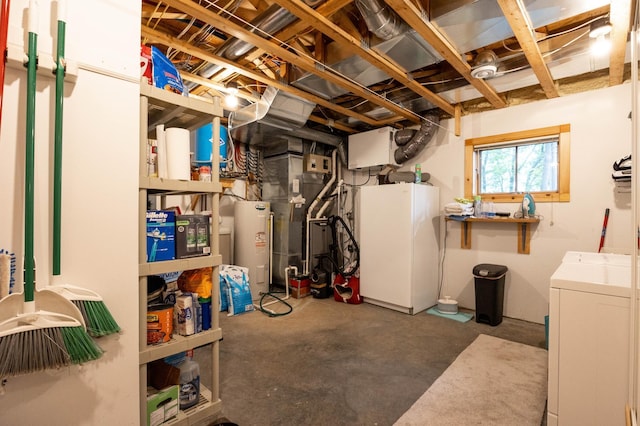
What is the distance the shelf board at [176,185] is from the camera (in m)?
1.33

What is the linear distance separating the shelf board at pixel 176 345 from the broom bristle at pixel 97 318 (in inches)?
9.8

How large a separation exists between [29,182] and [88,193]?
195 mm

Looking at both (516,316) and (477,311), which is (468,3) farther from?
(516,316)

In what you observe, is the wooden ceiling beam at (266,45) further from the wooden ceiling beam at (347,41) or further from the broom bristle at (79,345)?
the broom bristle at (79,345)

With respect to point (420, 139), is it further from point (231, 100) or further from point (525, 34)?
point (231, 100)

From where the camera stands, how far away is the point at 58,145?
102 cm

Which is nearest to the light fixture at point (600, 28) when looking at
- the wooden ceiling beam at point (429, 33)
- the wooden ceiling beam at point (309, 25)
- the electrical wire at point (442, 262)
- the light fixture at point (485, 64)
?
the light fixture at point (485, 64)

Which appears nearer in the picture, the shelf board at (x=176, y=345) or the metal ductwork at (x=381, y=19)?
the shelf board at (x=176, y=345)

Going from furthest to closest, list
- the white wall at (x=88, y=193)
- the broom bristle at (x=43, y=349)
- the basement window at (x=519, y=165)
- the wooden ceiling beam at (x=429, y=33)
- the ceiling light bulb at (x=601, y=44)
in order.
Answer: the basement window at (x=519, y=165) → the ceiling light bulb at (x=601, y=44) → the wooden ceiling beam at (x=429, y=33) → the white wall at (x=88, y=193) → the broom bristle at (x=43, y=349)

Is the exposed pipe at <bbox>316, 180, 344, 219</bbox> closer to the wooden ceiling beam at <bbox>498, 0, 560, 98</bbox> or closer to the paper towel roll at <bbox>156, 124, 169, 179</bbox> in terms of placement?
the wooden ceiling beam at <bbox>498, 0, 560, 98</bbox>

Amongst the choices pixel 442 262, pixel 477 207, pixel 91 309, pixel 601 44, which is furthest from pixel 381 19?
pixel 442 262

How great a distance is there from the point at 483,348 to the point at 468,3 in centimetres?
265

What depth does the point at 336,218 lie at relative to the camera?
461cm

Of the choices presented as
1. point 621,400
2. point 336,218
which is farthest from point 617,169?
point 336,218
